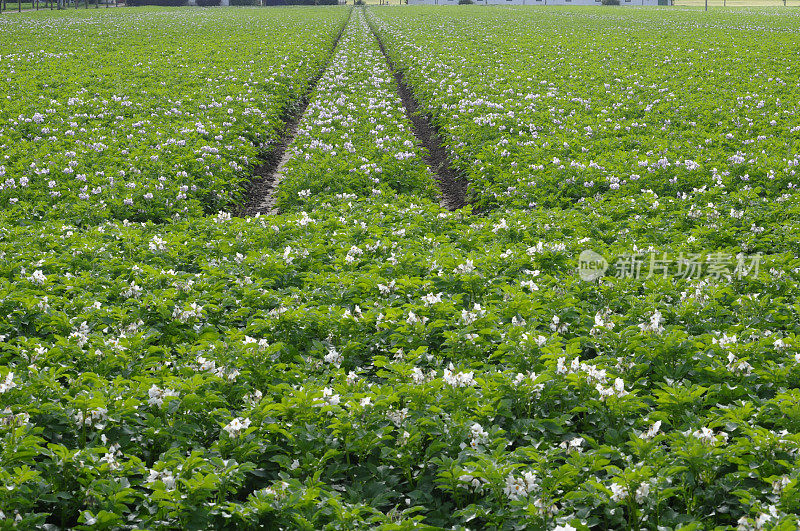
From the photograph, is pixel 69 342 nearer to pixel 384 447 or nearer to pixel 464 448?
pixel 384 447

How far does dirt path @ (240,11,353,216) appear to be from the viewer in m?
11.3

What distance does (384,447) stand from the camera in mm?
3781

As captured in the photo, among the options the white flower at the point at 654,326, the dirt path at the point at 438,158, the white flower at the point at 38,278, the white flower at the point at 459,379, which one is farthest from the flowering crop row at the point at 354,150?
the white flower at the point at 459,379

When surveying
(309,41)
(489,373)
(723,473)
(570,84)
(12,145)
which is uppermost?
(309,41)

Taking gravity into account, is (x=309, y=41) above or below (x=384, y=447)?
above

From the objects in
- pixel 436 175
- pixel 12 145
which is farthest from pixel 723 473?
pixel 12 145

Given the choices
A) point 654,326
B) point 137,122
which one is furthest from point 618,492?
point 137,122

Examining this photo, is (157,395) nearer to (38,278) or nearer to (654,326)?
(38,278)

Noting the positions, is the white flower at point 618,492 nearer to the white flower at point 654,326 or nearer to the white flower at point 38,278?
the white flower at point 654,326

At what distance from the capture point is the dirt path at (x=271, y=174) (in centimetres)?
1134

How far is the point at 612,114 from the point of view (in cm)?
1448

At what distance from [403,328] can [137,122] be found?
11196 mm

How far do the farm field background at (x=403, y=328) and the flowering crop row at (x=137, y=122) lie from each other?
0.32 ft

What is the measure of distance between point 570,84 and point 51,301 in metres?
16.3
